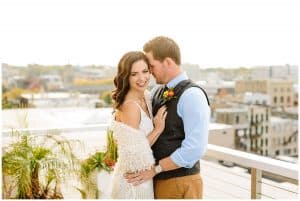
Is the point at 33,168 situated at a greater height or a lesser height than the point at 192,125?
lesser

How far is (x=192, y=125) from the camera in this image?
6.23 ft

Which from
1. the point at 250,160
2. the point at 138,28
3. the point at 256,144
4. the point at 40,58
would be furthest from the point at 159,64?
the point at 256,144

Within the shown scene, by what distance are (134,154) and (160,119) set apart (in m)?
0.21

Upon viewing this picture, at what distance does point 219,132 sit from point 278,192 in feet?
4.03

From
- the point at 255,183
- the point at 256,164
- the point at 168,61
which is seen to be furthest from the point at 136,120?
the point at 255,183

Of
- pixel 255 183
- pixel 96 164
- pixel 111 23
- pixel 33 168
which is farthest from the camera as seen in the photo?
pixel 111 23

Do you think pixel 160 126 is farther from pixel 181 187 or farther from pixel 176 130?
pixel 181 187

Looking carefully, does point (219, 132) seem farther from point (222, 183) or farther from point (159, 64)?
point (159, 64)

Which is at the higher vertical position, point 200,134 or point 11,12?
point 11,12

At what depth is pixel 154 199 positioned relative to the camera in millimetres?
2104

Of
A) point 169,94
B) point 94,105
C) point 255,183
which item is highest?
point 169,94

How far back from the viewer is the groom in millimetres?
1908

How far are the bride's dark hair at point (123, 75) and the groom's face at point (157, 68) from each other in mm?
40

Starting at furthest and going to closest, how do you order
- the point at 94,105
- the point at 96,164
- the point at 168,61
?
Answer: the point at 94,105 < the point at 96,164 < the point at 168,61
